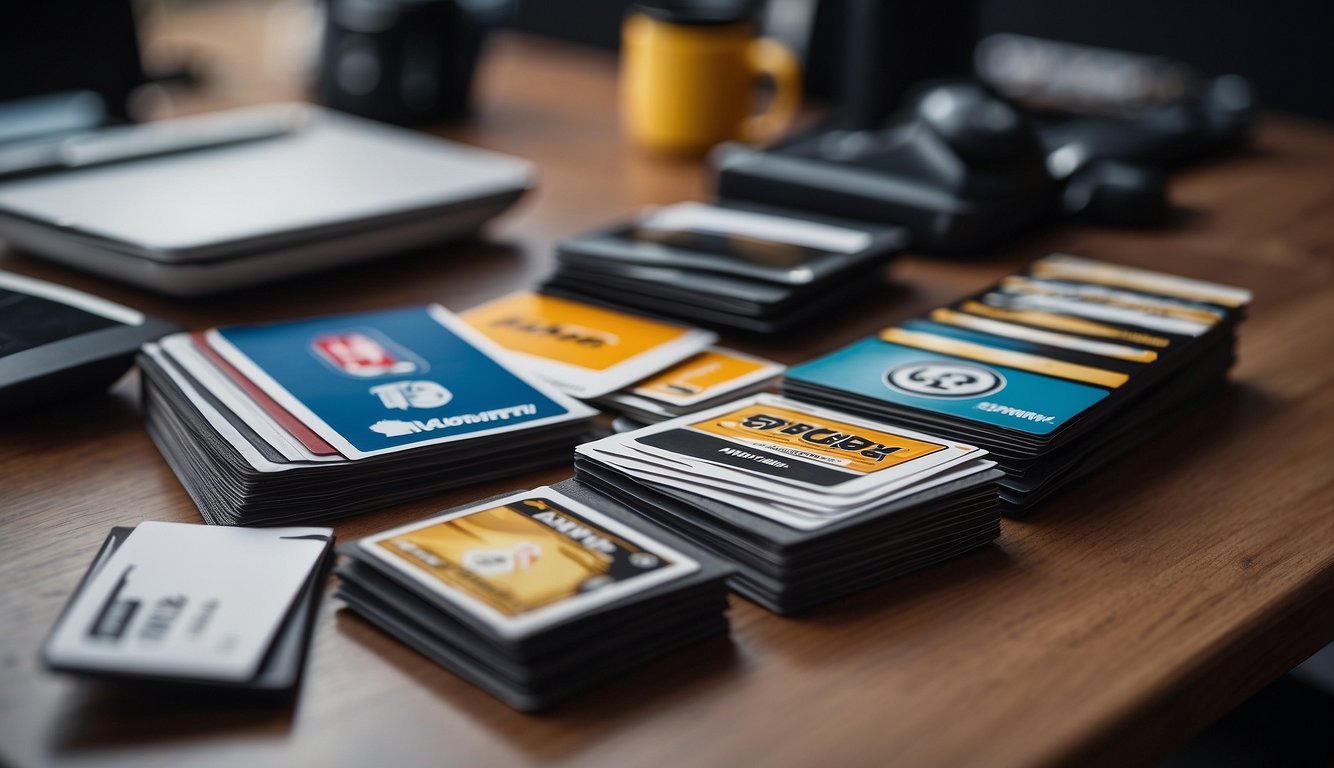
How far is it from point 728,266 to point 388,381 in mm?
286

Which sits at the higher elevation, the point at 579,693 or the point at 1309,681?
the point at 579,693

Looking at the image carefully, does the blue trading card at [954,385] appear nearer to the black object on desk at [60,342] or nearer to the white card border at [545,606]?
the white card border at [545,606]

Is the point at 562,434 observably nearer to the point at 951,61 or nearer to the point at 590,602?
the point at 590,602

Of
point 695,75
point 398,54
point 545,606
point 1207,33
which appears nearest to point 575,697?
point 545,606

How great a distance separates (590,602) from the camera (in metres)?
0.54

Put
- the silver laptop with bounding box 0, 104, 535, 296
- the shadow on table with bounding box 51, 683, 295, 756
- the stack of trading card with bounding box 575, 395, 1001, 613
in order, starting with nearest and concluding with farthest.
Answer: the shadow on table with bounding box 51, 683, 295, 756 < the stack of trading card with bounding box 575, 395, 1001, 613 < the silver laptop with bounding box 0, 104, 535, 296

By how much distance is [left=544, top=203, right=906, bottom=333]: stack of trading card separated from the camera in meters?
0.91

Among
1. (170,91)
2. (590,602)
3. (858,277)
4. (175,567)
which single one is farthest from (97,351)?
(170,91)

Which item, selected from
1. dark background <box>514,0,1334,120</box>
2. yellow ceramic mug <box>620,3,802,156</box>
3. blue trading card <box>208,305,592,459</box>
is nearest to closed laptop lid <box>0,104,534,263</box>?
blue trading card <box>208,305,592,459</box>

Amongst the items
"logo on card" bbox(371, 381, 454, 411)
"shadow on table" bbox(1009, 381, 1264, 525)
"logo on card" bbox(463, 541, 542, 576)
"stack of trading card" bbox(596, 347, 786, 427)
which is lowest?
"shadow on table" bbox(1009, 381, 1264, 525)

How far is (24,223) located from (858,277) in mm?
658

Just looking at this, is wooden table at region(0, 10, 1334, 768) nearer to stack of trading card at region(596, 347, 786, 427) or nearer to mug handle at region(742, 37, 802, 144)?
stack of trading card at region(596, 347, 786, 427)

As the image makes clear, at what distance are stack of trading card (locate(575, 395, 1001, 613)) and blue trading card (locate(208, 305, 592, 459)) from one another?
8 centimetres

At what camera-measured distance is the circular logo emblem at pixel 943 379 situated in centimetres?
75
